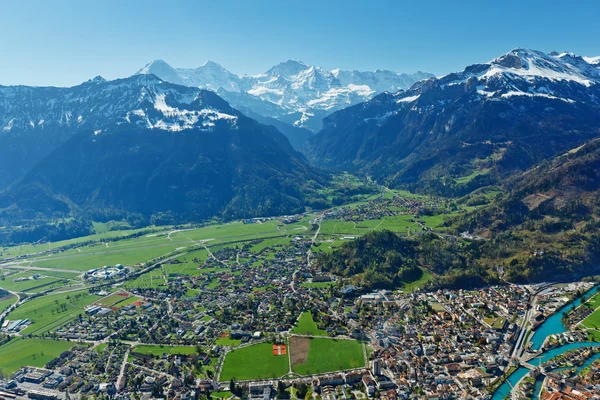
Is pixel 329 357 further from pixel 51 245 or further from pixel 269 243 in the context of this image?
pixel 51 245

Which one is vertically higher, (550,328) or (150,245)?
(150,245)

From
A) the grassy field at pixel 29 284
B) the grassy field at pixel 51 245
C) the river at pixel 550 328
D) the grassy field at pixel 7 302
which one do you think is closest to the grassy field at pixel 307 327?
the river at pixel 550 328

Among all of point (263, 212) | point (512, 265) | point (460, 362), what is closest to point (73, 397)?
point (460, 362)

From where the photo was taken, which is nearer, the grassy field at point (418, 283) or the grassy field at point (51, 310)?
the grassy field at point (51, 310)

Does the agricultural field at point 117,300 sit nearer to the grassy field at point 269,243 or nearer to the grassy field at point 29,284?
the grassy field at point 29,284

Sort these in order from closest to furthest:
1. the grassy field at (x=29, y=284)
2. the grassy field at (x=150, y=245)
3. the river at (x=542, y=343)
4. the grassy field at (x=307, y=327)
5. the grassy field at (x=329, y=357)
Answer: the river at (x=542, y=343), the grassy field at (x=329, y=357), the grassy field at (x=307, y=327), the grassy field at (x=29, y=284), the grassy field at (x=150, y=245)

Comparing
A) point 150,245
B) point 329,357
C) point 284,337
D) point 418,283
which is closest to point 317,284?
point 418,283

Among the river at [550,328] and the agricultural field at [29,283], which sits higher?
the agricultural field at [29,283]
